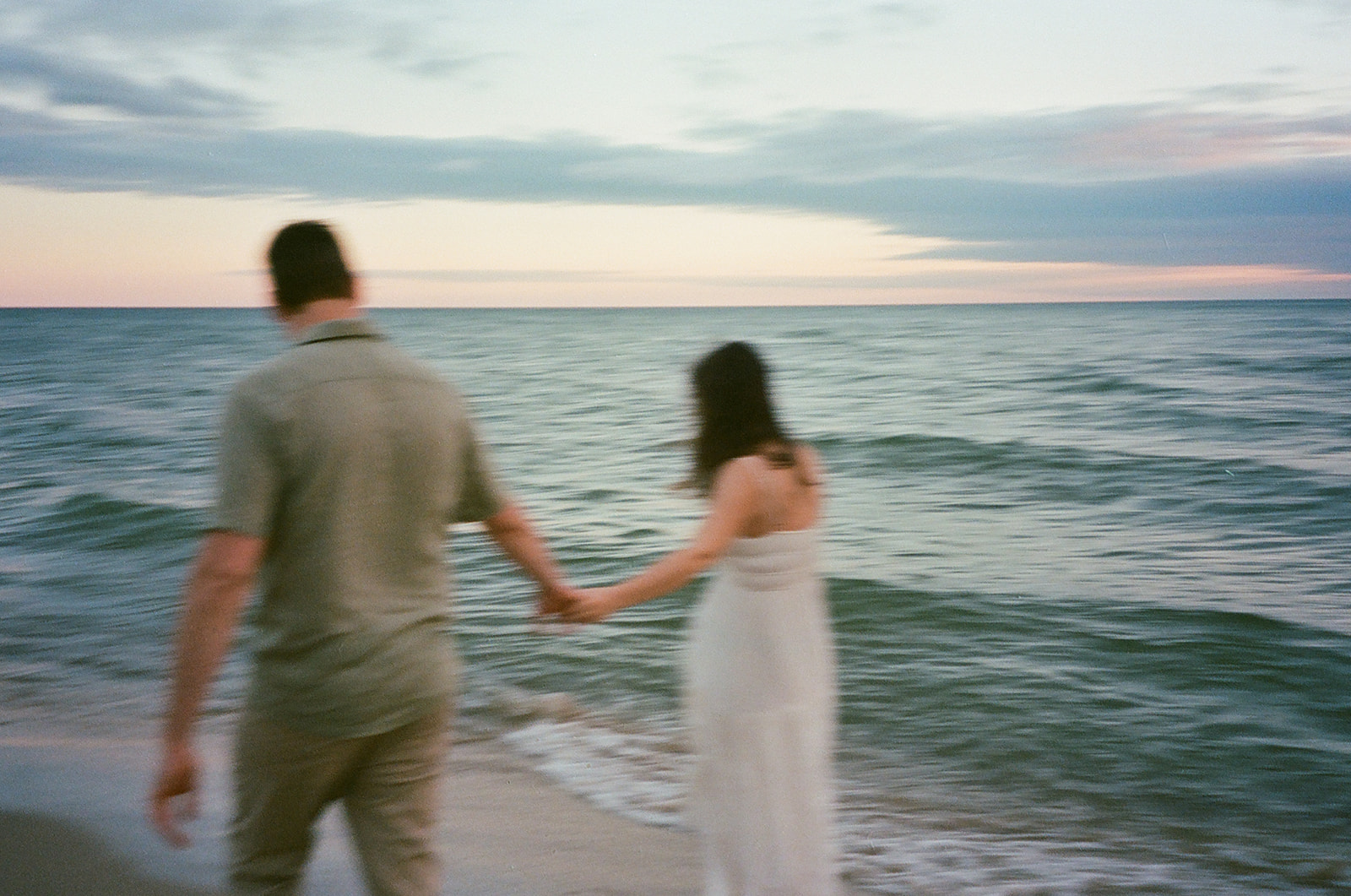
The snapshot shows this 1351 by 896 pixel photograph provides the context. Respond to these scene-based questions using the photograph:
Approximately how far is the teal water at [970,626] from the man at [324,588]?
94.0 inches

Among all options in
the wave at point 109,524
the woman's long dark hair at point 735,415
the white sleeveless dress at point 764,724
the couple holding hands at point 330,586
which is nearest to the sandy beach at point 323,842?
the white sleeveless dress at point 764,724

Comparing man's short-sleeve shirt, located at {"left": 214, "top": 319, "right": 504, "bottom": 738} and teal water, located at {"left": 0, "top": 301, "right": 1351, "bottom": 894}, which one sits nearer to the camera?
man's short-sleeve shirt, located at {"left": 214, "top": 319, "right": 504, "bottom": 738}

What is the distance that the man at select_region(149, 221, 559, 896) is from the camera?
6.80 feet

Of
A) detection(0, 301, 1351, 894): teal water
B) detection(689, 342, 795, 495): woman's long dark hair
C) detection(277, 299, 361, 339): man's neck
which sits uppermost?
detection(277, 299, 361, 339): man's neck

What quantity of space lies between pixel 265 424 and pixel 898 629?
6.73 m

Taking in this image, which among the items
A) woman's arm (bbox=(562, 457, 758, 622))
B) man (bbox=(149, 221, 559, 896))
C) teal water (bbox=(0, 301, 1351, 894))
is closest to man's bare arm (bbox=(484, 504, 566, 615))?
woman's arm (bbox=(562, 457, 758, 622))

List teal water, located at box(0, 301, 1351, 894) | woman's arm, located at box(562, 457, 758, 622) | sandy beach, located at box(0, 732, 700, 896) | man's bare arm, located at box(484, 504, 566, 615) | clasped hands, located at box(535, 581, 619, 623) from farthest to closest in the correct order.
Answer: teal water, located at box(0, 301, 1351, 894) → sandy beach, located at box(0, 732, 700, 896) → clasped hands, located at box(535, 581, 619, 623) → woman's arm, located at box(562, 457, 758, 622) → man's bare arm, located at box(484, 504, 566, 615)

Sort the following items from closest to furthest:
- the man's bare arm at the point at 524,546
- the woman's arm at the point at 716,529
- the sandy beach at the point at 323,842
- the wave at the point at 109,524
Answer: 1. the man's bare arm at the point at 524,546
2. the woman's arm at the point at 716,529
3. the sandy beach at the point at 323,842
4. the wave at the point at 109,524

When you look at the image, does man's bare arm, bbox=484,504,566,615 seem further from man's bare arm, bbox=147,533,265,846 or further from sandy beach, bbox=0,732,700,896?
sandy beach, bbox=0,732,700,896

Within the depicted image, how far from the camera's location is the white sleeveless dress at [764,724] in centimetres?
288

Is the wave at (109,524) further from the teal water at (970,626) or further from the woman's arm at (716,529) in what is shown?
the woman's arm at (716,529)

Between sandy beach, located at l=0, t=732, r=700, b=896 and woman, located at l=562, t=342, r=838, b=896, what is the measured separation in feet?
3.66

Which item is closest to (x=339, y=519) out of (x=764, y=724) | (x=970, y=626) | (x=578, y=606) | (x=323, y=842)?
(x=578, y=606)

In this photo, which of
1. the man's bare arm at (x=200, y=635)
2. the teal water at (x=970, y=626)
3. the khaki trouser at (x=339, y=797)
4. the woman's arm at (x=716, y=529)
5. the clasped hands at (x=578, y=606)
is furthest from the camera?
the teal water at (x=970, y=626)
